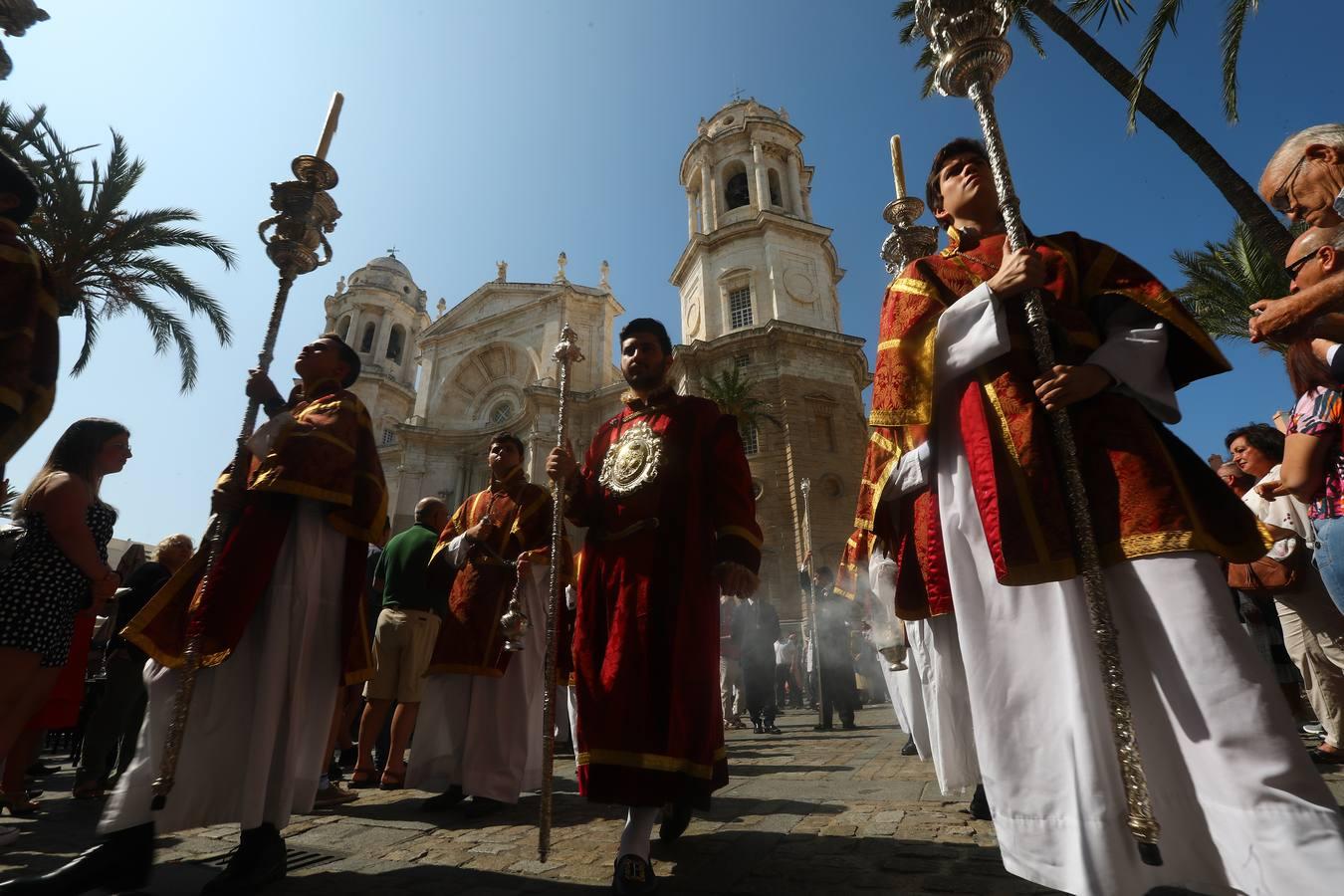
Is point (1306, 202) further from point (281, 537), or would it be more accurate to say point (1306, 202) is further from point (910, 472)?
point (281, 537)

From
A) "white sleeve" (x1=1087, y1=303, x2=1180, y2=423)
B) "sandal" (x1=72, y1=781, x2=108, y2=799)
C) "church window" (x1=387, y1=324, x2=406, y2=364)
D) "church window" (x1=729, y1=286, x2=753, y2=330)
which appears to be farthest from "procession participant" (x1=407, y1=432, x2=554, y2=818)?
"church window" (x1=387, y1=324, x2=406, y2=364)

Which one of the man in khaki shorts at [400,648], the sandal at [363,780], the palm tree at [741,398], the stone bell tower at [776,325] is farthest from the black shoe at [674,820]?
the palm tree at [741,398]

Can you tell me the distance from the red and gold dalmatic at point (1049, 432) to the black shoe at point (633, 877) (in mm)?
1567

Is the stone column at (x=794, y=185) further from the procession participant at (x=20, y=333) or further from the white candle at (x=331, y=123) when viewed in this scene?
the procession participant at (x=20, y=333)

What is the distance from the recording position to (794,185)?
33.8 meters

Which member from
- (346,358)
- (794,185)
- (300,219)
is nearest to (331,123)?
(300,219)

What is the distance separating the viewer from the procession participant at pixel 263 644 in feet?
8.32

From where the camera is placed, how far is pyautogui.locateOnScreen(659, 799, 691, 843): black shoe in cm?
302

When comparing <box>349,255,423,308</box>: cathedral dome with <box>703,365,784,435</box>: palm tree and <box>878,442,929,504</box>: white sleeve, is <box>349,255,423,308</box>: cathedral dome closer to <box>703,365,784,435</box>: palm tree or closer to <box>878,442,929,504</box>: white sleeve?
<box>703,365,784,435</box>: palm tree

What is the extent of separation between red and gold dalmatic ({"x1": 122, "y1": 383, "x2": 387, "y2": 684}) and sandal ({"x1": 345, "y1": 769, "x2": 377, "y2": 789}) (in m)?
2.66

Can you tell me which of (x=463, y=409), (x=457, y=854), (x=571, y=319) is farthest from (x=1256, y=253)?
(x=463, y=409)

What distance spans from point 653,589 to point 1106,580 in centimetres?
167

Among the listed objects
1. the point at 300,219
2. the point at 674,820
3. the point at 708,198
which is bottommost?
the point at 674,820

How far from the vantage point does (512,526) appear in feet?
15.5
